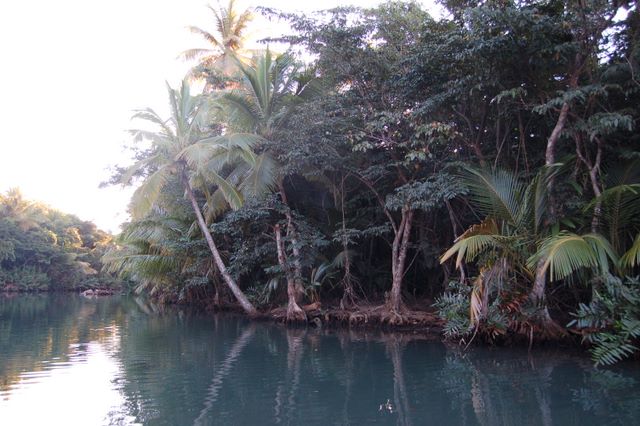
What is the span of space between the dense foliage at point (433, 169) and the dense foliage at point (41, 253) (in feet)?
67.6

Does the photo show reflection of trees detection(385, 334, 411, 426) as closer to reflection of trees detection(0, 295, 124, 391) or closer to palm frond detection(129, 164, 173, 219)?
reflection of trees detection(0, 295, 124, 391)

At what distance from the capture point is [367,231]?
13.9 meters

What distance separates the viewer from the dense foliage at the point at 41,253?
36562mm

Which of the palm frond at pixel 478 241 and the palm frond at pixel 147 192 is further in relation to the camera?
the palm frond at pixel 147 192

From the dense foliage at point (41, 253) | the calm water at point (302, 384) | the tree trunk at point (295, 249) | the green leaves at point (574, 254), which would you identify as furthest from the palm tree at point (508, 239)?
the dense foliage at point (41, 253)

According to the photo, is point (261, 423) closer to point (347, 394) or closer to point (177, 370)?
point (347, 394)

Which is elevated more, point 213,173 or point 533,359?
point 213,173

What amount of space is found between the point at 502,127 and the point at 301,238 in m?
6.46

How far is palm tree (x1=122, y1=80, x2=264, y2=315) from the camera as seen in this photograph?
15172 mm

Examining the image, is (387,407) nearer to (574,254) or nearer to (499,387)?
(499,387)

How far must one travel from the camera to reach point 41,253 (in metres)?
37.8

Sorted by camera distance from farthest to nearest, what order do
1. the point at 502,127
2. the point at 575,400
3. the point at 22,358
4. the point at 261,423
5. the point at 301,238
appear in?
the point at 301,238 → the point at 502,127 → the point at 22,358 → the point at 575,400 → the point at 261,423

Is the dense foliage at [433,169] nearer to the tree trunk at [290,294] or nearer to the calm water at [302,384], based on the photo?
the tree trunk at [290,294]

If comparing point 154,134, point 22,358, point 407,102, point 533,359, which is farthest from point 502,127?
point 22,358
